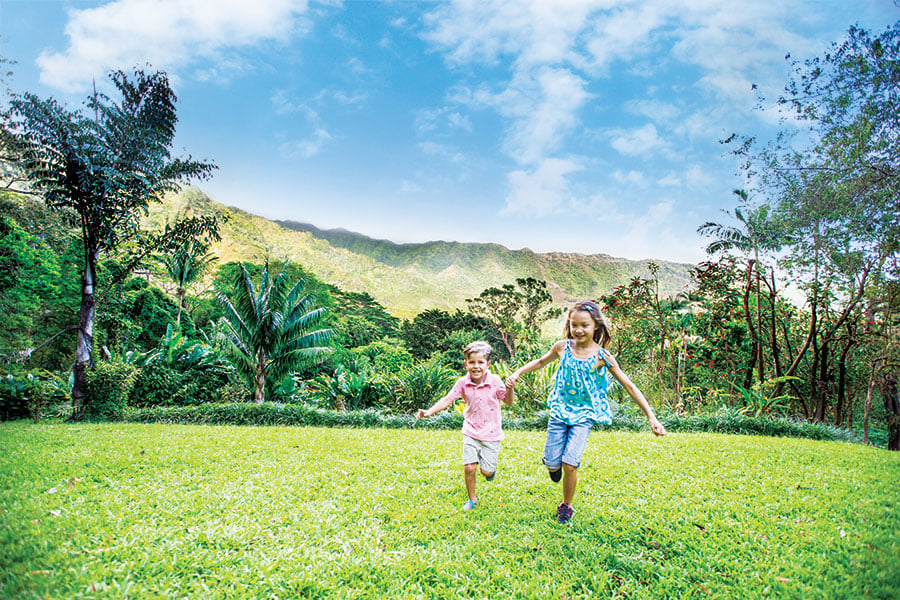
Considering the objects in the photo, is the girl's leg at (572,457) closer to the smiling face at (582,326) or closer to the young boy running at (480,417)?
the young boy running at (480,417)

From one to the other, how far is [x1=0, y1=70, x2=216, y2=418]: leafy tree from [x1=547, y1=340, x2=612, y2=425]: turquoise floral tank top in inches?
387

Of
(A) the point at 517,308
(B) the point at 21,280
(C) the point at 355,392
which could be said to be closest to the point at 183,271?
(B) the point at 21,280

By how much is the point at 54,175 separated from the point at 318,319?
7306 millimetres

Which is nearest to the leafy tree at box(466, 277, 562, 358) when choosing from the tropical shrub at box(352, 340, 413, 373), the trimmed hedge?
A: the tropical shrub at box(352, 340, 413, 373)

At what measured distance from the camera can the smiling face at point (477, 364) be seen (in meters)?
3.21

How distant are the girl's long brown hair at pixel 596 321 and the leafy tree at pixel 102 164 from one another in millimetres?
9724

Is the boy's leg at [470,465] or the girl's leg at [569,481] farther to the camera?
the boy's leg at [470,465]

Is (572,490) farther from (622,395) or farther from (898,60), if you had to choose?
(622,395)

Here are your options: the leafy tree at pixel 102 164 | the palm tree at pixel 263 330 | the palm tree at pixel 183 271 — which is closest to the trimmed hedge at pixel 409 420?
the leafy tree at pixel 102 164

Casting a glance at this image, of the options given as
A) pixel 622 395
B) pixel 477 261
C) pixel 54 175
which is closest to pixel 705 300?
pixel 622 395

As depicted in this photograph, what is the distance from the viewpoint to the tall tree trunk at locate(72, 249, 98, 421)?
884 centimetres

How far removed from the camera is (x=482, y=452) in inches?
127

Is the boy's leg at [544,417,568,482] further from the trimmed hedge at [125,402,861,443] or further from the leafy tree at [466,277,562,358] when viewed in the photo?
the leafy tree at [466,277,562,358]

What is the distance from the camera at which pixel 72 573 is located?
6.13 feet
